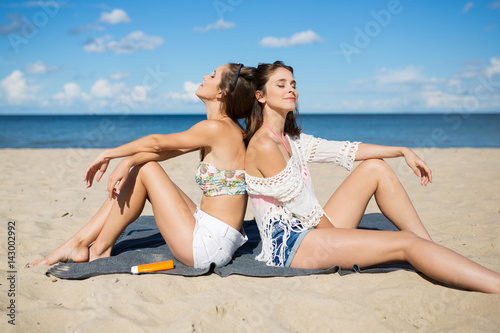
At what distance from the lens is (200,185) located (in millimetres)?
3143

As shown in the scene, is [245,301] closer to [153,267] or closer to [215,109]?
[153,267]

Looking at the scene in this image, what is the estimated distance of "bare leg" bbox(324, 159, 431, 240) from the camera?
322cm

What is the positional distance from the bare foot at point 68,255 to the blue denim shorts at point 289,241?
66.3 inches

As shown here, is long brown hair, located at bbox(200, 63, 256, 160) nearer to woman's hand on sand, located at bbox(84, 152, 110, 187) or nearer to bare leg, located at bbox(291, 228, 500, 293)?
woman's hand on sand, located at bbox(84, 152, 110, 187)

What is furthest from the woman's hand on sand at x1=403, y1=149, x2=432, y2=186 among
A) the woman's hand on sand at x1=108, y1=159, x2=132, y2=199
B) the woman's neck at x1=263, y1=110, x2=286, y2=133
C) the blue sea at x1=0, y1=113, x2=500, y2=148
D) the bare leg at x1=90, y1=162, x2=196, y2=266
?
the blue sea at x1=0, y1=113, x2=500, y2=148

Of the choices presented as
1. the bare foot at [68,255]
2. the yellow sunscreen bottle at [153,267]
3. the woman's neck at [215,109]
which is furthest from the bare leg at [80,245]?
the woman's neck at [215,109]

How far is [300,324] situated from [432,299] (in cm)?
92

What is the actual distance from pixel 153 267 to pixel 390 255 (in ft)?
6.06

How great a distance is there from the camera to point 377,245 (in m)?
2.72

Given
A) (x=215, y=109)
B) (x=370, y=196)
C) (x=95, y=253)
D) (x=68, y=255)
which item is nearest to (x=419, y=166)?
(x=370, y=196)

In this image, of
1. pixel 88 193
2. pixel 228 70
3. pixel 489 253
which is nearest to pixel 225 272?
pixel 228 70

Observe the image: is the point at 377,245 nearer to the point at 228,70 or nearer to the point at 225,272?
the point at 225,272

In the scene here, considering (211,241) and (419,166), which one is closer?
(211,241)

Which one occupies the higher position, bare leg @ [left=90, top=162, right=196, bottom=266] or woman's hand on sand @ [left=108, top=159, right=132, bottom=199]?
woman's hand on sand @ [left=108, top=159, right=132, bottom=199]
